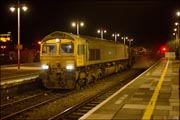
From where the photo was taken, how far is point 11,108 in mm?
15531

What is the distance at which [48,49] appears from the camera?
2095cm

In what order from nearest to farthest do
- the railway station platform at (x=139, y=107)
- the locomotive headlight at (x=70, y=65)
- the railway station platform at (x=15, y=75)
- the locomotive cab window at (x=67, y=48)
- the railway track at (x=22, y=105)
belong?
→ 1. the railway station platform at (x=139, y=107)
2. the railway track at (x=22, y=105)
3. the locomotive headlight at (x=70, y=65)
4. the locomotive cab window at (x=67, y=48)
5. the railway station platform at (x=15, y=75)

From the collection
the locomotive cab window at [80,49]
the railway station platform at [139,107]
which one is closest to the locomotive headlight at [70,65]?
the locomotive cab window at [80,49]

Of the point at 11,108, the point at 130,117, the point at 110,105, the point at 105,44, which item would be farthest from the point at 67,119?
the point at 105,44

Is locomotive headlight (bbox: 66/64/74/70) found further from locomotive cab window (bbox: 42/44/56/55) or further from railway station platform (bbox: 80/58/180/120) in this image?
railway station platform (bbox: 80/58/180/120)

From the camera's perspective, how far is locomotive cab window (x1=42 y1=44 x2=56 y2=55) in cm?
2080

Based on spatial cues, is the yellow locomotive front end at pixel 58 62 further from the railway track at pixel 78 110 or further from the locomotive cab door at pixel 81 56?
the railway track at pixel 78 110

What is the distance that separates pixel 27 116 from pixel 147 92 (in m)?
6.36

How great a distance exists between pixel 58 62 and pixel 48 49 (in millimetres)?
1283

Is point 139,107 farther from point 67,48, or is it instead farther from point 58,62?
point 67,48

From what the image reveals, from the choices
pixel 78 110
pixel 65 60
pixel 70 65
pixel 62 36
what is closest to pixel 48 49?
pixel 62 36

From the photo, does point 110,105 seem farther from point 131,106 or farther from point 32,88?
point 32,88

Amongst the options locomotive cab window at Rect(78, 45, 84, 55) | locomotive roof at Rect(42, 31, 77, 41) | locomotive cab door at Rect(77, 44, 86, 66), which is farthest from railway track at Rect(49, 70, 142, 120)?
Result: locomotive roof at Rect(42, 31, 77, 41)

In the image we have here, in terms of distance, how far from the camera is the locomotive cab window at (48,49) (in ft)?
68.2
